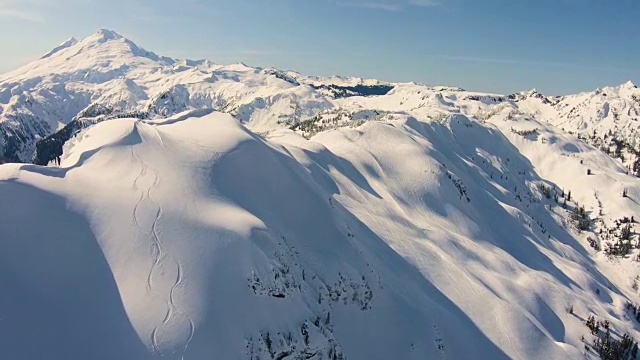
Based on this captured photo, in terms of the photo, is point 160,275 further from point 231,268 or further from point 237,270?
point 237,270

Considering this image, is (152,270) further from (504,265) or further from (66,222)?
(504,265)

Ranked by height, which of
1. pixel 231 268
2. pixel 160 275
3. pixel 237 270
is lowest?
pixel 237 270

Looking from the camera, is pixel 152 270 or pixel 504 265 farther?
pixel 504 265

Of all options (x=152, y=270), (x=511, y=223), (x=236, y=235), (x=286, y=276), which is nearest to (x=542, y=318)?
(x=511, y=223)

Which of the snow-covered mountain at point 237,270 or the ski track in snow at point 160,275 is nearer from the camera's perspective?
Result: the ski track in snow at point 160,275

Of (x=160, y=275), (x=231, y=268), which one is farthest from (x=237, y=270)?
(x=160, y=275)

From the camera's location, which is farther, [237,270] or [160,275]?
[237,270]

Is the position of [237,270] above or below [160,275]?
below

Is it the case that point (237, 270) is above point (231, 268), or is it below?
below

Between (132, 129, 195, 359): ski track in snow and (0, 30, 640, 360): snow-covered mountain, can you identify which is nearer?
(132, 129, 195, 359): ski track in snow

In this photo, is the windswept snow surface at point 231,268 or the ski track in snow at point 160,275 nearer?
the ski track in snow at point 160,275

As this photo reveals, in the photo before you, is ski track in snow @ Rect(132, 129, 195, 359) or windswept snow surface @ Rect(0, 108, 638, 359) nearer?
ski track in snow @ Rect(132, 129, 195, 359)
